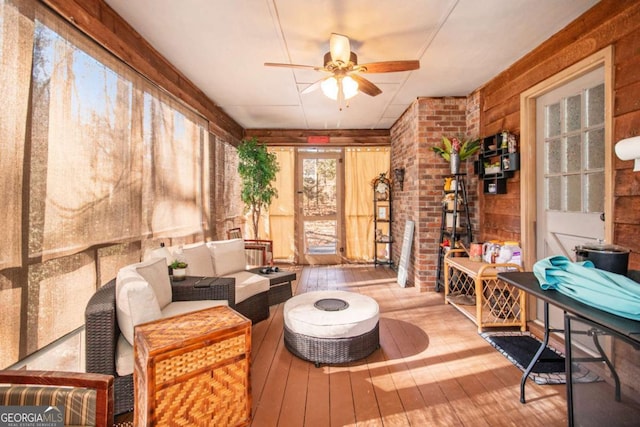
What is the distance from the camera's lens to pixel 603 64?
7.20 feet

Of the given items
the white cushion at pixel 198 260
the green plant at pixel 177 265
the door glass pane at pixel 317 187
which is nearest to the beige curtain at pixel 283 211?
the door glass pane at pixel 317 187

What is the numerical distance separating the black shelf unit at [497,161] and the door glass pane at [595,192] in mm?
754

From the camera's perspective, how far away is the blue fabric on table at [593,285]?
1.16 meters

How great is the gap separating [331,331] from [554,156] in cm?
257

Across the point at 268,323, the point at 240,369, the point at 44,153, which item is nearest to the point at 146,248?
the point at 44,153

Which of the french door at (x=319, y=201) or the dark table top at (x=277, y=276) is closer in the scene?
the dark table top at (x=277, y=276)

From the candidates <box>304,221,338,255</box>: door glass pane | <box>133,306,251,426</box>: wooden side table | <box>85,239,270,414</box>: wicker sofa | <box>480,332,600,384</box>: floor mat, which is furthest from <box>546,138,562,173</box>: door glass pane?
<box>304,221,338,255</box>: door glass pane

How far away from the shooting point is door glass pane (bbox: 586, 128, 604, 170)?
88.8 inches

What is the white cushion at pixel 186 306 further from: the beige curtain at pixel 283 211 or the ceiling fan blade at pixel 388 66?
the beige curtain at pixel 283 211

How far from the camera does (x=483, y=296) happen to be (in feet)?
10.2

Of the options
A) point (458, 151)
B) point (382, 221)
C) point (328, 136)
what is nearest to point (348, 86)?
point (458, 151)

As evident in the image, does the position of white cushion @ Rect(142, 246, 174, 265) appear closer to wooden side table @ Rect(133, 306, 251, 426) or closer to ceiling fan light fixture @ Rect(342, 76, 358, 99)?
wooden side table @ Rect(133, 306, 251, 426)

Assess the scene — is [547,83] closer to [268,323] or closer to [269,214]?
[268,323]

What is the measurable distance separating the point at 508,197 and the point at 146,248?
3737mm
